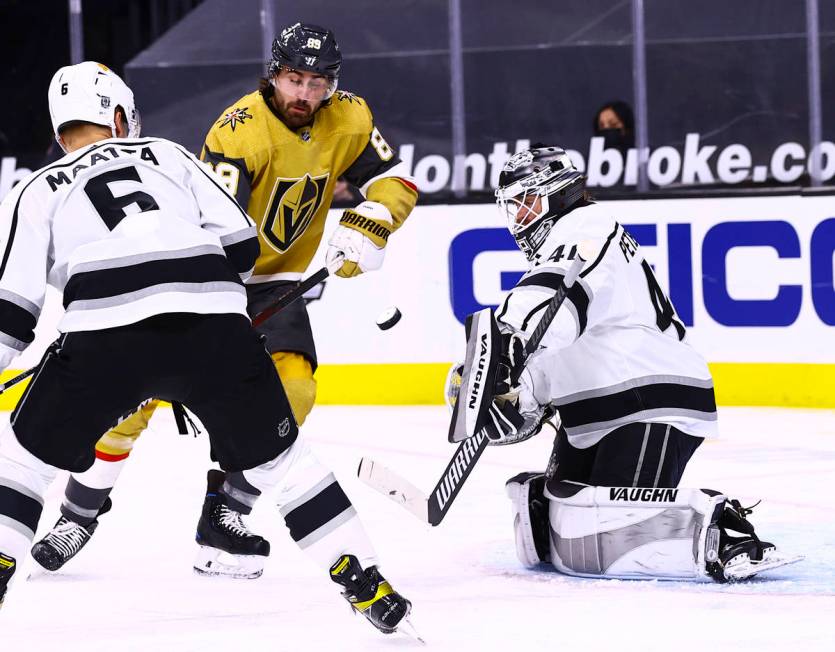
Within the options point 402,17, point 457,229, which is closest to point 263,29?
point 402,17

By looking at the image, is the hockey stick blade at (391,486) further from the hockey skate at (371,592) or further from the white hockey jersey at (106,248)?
the white hockey jersey at (106,248)

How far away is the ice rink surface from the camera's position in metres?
2.54

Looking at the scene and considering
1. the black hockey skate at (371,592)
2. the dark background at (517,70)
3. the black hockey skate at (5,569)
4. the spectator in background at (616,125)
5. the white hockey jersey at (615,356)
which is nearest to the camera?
the black hockey skate at (5,569)

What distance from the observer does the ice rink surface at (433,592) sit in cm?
254

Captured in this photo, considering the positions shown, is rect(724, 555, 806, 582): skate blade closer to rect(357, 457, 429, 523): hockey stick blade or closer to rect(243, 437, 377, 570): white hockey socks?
rect(357, 457, 429, 523): hockey stick blade

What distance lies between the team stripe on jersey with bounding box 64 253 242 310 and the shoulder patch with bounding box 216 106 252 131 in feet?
3.18

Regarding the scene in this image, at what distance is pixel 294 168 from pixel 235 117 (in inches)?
6.7

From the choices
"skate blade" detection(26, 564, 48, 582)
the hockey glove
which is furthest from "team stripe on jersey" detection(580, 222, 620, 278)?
"skate blade" detection(26, 564, 48, 582)

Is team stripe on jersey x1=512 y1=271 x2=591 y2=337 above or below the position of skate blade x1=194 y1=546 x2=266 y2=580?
above

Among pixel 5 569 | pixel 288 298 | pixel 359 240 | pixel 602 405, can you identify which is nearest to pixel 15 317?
pixel 5 569

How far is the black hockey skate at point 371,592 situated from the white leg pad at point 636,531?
0.60 metres

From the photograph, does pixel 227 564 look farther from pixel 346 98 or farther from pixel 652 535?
pixel 346 98

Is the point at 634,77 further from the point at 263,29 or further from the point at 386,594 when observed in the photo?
the point at 386,594

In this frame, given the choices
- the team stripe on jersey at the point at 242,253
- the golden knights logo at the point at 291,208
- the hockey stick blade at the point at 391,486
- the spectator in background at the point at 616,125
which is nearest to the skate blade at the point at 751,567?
the hockey stick blade at the point at 391,486
